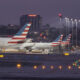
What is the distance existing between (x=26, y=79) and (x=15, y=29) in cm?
15341

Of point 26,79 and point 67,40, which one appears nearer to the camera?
point 26,79

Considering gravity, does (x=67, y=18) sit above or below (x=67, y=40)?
above

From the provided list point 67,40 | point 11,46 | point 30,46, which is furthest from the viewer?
point 67,40

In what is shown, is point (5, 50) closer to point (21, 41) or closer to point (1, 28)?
point (21, 41)

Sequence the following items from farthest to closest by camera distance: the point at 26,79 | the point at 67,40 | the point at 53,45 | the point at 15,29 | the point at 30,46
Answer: the point at 15,29 < the point at 67,40 < the point at 53,45 < the point at 30,46 < the point at 26,79

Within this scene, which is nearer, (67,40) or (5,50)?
(5,50)

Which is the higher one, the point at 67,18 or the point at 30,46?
the point at 67,18

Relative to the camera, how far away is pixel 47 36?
176 meters

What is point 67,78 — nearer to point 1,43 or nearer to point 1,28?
point 1,43

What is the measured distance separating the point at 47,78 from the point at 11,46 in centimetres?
4706

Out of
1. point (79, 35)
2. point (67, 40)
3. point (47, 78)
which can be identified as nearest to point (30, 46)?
point (67, 40)

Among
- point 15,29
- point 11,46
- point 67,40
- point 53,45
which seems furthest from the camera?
point 15,29

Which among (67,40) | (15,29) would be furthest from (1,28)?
(67,40)

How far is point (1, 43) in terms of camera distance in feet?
227
